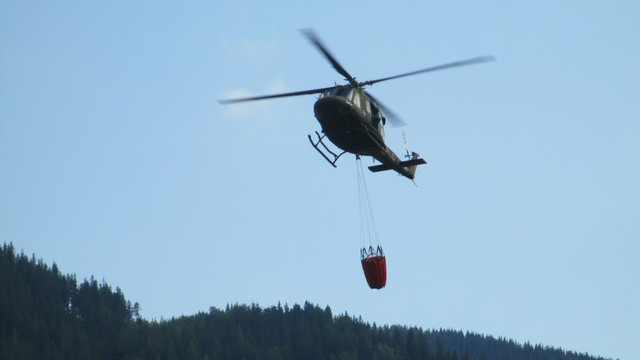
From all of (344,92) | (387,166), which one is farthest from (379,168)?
(344,92)

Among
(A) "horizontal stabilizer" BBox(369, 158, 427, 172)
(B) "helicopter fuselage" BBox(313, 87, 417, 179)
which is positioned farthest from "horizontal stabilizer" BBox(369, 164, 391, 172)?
(B) "helicopter fuselage" BBox(313, 87, 417, 179)

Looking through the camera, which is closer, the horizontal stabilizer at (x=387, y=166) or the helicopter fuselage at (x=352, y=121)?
the helicopter fuselage at (x=352, y=121)

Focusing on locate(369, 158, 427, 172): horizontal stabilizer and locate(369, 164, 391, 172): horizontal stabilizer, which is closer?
locate(369, 158, 427, 172): horizontal stabilizer

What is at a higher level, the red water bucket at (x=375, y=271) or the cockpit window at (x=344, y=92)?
the cockpit window at (x=344, y=92)

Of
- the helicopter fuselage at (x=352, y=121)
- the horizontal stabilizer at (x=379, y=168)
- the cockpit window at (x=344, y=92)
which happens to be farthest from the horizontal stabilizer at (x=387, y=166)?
the cockpit window at (x=344, y=92)

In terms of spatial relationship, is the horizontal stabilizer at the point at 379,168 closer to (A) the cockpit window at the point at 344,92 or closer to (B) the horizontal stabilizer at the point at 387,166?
(B) the horizontal stabilizer at the point at 387,166

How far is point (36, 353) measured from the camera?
18000 centimetres

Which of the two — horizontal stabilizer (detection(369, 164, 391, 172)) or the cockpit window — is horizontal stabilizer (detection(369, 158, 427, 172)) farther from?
the cockpit window

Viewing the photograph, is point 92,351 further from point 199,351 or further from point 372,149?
point 372,149

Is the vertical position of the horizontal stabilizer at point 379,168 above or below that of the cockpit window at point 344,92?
below

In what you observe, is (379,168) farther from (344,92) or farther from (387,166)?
(344,92)

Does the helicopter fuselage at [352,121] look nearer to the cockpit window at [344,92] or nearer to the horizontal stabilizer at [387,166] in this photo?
the cockpit window at [344,92]

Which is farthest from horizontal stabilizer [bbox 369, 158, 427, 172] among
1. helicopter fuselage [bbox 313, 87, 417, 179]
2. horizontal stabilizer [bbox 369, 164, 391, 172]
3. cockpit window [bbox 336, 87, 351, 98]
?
cockpit window [bbox 336, 87, 351, 98]

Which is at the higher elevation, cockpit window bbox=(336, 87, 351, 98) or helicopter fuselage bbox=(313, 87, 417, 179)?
cockpit window bbox=(336, 87, 351, 98)
